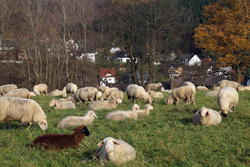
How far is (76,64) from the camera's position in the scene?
2886cm

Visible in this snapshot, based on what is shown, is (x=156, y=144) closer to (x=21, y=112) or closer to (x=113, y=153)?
(x=113, y=153)

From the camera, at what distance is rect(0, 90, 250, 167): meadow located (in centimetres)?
516

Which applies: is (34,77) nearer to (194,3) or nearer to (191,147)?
(191,147)

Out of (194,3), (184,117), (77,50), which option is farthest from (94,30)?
(194,3)

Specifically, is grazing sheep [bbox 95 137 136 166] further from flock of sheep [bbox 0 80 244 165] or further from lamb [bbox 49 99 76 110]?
lamb [bbox 49 99 76 110]

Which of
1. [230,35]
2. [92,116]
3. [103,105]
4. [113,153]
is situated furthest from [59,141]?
[230,35]

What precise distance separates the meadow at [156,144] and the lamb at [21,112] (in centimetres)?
26

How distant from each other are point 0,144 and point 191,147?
15.0 feet

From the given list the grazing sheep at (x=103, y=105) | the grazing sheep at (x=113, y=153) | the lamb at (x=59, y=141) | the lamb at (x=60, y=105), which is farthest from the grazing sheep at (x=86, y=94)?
the grazing sheep at (x=113, y=153)

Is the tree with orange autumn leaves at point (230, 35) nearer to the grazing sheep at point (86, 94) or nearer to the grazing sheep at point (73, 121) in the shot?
the grazing sheep at point (86, 94)

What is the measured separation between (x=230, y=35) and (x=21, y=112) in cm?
1986

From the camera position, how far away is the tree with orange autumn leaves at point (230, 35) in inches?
898

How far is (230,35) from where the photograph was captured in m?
22.8

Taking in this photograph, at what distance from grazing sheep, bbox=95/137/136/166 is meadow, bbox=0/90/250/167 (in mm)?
156
